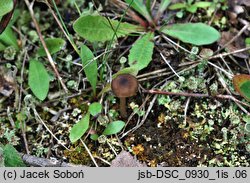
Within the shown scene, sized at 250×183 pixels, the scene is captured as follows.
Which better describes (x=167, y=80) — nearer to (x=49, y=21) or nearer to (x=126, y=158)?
(x=126, y=158)

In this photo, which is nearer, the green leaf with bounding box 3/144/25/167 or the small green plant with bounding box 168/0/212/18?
the green leaf with bounding box 3/144/25/167

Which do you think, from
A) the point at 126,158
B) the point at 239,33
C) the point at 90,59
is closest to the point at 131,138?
the point at 126,158

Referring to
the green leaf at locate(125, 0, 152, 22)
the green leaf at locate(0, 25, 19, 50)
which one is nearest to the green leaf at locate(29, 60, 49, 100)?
the green leaf at locate(0, 25, 19, 50)

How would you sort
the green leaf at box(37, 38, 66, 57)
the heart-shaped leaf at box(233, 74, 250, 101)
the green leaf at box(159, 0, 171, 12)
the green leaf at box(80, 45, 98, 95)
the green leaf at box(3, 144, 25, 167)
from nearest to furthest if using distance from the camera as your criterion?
the green leaf at box(3, 144, 25, 167) → the heart-shaped leaf at box(233, 74, 250, 101) → the green leaf at box(80, 45, 98, 95) → the green leaf at box(37, 38, 66, 57) → the green leaf at box(159, 0, 171, 12)

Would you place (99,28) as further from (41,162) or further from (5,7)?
(41,162)

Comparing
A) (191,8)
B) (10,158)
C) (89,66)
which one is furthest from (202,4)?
(10,158)

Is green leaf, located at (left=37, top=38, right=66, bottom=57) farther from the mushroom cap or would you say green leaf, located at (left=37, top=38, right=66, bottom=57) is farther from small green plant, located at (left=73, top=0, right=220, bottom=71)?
the mushroom cap

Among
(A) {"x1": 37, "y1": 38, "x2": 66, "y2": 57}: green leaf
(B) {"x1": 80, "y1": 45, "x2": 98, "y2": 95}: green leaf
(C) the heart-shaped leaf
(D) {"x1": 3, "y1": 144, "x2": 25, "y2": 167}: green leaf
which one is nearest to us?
(D) {"x1": 3, "y1": 144, "x2": 25, "y2": 167}: green leaf
